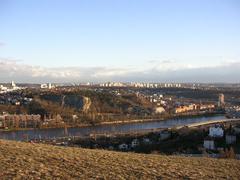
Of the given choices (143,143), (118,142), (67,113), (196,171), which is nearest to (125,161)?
(196,171)

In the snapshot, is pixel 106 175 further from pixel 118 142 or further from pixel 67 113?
pixel 67 113

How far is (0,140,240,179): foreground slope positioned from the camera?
3791 millimetres

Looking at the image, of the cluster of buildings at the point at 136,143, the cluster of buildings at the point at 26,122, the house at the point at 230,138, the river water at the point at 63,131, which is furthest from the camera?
the cluster of buildings at the point at 26,122

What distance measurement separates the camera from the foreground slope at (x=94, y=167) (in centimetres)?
379

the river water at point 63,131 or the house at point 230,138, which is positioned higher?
the house at point 230,138

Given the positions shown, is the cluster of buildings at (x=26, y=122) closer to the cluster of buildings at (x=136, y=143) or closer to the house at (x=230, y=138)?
the cluster of buildings at (x=136, y=143)

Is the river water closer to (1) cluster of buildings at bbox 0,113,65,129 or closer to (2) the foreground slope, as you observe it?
(1) cluster of buildings at bbox 0,113,65,129

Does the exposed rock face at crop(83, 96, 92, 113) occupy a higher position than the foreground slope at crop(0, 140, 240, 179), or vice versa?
the foreground slope at crop(0, 140, 240, 179)

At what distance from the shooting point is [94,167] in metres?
4.25

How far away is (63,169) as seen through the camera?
4031 millimetres

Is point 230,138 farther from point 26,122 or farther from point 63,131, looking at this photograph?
point 26,122

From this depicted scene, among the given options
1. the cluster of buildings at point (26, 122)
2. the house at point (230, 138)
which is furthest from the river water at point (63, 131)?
the house at point (230, 138)

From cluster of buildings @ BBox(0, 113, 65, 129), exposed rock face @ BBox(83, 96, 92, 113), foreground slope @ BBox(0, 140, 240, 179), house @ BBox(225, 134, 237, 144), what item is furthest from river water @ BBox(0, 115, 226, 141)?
foreground slope @ BBox(0, 140, 240, 179)

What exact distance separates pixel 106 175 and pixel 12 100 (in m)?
46.2
